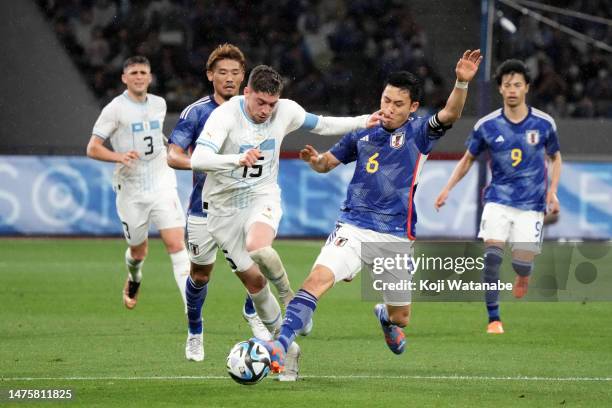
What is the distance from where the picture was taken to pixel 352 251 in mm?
8195

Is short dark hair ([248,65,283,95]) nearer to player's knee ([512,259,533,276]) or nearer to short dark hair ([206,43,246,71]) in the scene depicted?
short dark hair ([206,43,246,71])

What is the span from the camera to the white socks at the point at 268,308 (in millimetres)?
8781

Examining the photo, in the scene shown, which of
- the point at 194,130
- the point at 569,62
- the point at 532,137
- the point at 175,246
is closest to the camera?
the point at 194,130

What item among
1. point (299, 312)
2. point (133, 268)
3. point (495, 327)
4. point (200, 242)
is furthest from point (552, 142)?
point (299, 312)

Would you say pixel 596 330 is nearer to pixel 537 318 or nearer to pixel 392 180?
pixel 537 318

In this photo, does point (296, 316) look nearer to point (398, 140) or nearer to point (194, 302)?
point (398, 140)

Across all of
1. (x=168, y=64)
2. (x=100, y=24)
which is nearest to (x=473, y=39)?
(x=168, y=64)

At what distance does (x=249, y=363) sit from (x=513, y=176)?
5026 mm

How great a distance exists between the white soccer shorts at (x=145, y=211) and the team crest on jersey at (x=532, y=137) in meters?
3.31

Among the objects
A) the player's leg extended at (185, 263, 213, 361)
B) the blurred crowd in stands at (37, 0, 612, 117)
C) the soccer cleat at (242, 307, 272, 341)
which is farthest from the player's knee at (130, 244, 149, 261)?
the blurred crowd in stands at (37, 0, 612, 117)

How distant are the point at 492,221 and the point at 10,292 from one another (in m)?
5.85

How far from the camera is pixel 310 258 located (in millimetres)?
18062

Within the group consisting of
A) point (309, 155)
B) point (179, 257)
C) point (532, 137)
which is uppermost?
point (309, 155)

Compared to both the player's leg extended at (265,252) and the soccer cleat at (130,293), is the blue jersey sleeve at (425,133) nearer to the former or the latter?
the player's leg extended at (265,252)
